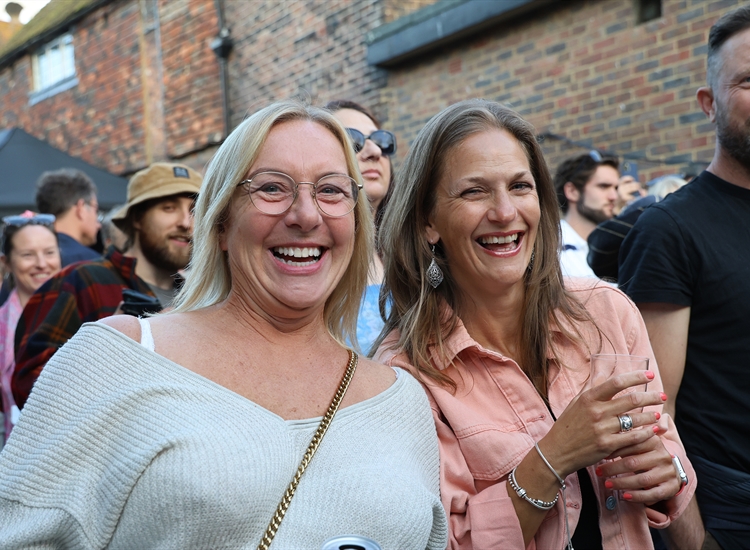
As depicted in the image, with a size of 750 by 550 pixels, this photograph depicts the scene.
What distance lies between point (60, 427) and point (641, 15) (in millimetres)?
6331

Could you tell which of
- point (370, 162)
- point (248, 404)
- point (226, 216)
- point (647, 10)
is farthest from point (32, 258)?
point (647, 10)

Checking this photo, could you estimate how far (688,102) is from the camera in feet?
21.1

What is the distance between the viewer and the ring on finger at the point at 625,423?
2.11 meters

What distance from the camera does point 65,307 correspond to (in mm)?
3633

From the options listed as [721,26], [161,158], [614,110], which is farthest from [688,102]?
[161,158]

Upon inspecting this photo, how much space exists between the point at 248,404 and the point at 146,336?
32 centimetres

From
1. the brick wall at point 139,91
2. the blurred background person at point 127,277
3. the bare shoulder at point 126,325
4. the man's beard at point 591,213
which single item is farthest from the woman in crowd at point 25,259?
the brick wall at point 139,91

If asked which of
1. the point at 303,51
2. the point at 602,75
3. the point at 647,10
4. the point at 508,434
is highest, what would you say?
the point at 303,51

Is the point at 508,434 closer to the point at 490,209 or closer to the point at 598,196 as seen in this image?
the point at 490,209

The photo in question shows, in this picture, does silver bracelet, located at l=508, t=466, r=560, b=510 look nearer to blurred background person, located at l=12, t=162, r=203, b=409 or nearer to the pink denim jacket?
the pink denim jacket

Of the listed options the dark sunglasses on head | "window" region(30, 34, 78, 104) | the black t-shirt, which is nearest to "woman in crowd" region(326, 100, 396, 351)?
the black t-shirt

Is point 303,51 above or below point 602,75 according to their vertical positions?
above

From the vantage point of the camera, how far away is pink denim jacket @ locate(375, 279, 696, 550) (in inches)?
89.6

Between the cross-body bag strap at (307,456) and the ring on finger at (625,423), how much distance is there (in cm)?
76
